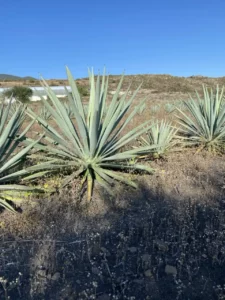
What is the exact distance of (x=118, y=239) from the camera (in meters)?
3.09

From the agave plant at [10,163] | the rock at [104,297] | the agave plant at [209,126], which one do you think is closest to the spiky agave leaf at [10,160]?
the agave plant at [10,163]

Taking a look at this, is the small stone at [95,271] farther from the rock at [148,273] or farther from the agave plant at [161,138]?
the agave plant at [161,138]

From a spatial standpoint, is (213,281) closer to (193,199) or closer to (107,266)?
(107,266)

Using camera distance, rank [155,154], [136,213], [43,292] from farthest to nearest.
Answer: [155,154]
[136,213]
[43,292]

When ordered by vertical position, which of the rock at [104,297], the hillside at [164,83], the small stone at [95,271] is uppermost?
the hillside at [164,83]

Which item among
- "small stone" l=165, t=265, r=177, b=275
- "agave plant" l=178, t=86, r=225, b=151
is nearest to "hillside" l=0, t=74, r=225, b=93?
"agave plant" l=178, t=86, r=225, b=151

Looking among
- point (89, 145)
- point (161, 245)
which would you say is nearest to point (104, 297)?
point (161, 245)

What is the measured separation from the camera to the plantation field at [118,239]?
242 cm

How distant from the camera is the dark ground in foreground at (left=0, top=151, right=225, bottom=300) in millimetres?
2408

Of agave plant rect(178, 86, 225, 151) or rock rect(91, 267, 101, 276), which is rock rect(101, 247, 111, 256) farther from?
agave plant rect(178, 86, 225, 151)

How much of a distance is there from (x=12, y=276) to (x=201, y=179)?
2.90 m

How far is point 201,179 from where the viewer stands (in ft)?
15.1

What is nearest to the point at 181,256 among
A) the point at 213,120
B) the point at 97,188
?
the point at 97,188

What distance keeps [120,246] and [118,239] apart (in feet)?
0.52
